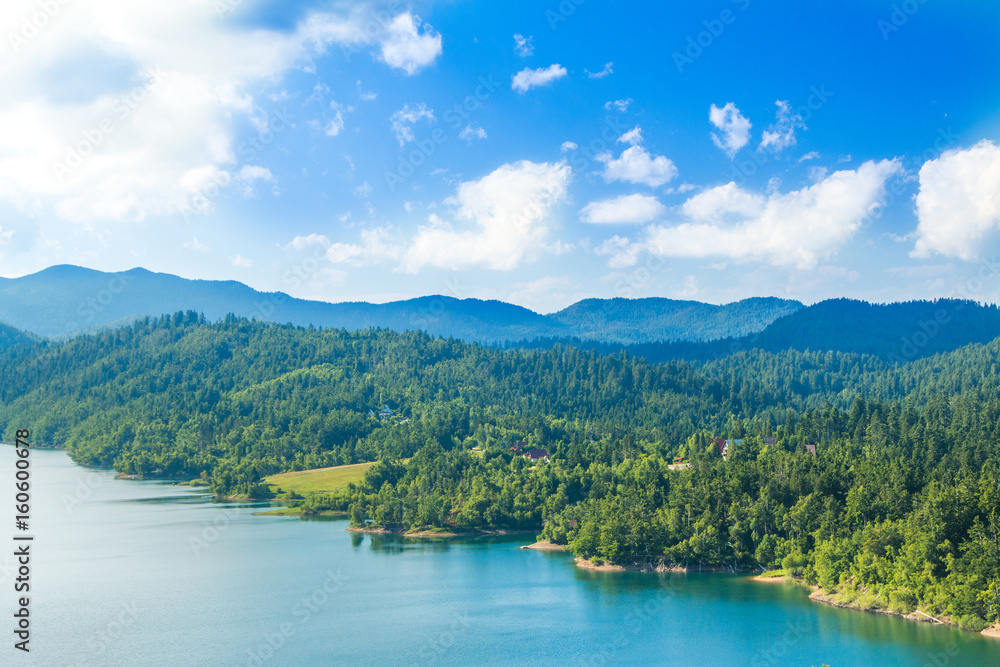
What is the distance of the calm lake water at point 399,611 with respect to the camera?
4650 centimetres

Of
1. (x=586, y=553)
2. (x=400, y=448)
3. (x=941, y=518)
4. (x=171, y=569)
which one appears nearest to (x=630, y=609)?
(x=586, y=553)

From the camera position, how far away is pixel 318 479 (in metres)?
119

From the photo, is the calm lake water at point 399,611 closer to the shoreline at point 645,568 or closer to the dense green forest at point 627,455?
the shoreline at point 645,568

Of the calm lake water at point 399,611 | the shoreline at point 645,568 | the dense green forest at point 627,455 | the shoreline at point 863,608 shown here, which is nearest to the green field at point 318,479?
the dense green forest at point 627,455

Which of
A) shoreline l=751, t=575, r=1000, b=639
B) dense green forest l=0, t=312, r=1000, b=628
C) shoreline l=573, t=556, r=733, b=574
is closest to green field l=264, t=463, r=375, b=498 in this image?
dense green forest l=0, t=312, r=1000, b=628

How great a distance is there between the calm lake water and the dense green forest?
132 inches

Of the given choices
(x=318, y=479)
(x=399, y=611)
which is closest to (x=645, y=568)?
(x=399, y=611)

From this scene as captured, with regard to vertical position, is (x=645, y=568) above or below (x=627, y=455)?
below

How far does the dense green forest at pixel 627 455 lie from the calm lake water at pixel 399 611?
3.35 m

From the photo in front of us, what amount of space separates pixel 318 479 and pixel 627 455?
1721 inches

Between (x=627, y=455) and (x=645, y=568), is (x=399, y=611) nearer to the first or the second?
(x=645, y=568)

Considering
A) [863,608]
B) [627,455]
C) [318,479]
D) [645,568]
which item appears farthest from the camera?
[318,479]

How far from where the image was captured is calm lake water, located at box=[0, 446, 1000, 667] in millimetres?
46500

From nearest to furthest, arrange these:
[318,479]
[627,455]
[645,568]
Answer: [645,568]
[627,455]
[318,479]
